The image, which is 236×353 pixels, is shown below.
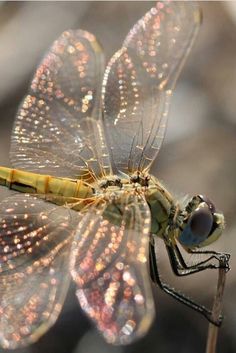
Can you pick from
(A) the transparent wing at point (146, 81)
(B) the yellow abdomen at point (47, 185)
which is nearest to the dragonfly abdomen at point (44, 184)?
(B) the yellow abdomen at point (47, 185)

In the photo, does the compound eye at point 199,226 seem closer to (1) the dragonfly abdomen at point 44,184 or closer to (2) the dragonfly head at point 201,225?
(2) the dragonfly head at point 201,225

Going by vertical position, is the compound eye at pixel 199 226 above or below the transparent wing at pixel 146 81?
below

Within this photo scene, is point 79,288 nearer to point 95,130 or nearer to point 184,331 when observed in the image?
point 95,130

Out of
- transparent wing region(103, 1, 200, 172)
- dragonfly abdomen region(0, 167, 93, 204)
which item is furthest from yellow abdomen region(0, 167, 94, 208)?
transparent wing region(103, 1, 200, 172)

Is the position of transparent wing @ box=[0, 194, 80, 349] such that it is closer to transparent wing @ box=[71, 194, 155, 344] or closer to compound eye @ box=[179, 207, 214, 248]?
transparent wing @ box=[71, 194, 155, 344]

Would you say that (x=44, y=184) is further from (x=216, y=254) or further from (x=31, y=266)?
(x=216, y=254)

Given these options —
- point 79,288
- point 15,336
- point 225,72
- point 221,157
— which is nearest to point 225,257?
point 79,288
